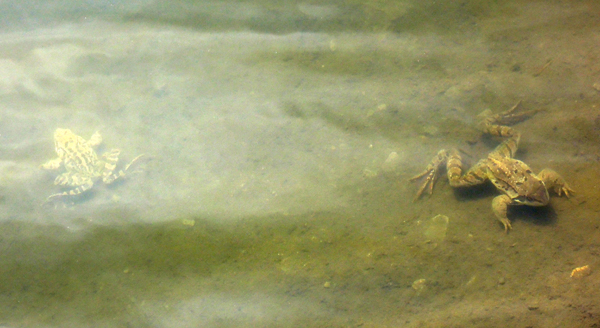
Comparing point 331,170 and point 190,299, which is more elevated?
point 331,170

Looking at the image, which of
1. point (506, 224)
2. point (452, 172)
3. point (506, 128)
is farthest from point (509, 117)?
point (506, 224)

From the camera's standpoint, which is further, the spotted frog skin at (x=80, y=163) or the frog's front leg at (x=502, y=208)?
the spotted frog skin at (x=80, y=163)

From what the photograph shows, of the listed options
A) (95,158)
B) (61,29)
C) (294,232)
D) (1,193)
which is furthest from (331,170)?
(61,29)

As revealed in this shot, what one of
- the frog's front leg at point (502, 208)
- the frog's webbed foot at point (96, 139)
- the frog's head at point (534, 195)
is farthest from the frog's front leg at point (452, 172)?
the frog's webbed foot at point (96, 139)

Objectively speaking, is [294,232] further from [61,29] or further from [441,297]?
[61,29]

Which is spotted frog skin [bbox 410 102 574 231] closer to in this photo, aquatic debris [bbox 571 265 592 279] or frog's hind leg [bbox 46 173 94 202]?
aquatic debris [bbox 571 265 592 279]

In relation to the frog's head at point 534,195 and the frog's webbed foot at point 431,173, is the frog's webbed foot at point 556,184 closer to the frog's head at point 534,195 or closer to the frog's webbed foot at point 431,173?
the frog's head at point 534,195

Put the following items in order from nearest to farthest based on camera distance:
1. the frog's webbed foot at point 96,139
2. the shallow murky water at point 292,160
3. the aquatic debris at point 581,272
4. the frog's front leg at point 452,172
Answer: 1. the aquatic debris at point 581,272
2. the shallow murky water at point 292,160
3. the frog's front leg at point 452,172
4. the frog's webbed foot at point 96,139
